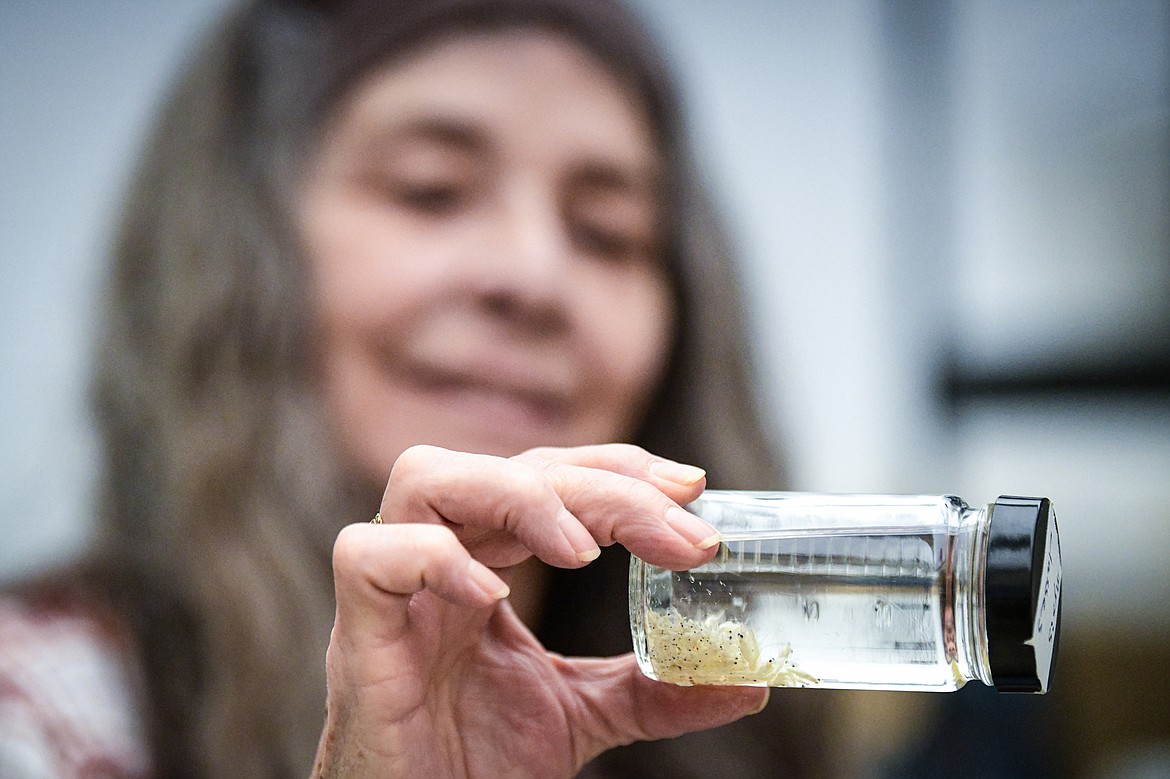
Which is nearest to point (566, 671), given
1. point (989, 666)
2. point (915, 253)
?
point (989, 666)

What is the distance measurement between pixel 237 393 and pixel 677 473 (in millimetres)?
918

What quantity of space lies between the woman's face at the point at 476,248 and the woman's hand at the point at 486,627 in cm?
64

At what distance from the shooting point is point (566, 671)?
0.72 m

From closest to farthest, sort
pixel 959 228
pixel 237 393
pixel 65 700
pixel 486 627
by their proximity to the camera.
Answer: pixel 486 627 → pixel 65 700 → pixel 237 393 → pixel 959 228

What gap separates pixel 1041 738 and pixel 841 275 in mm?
1039

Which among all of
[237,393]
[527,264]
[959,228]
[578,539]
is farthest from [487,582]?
[959,228]

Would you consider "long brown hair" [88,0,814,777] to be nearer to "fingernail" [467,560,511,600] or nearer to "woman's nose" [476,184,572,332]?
"woman's nose" [476,184,572,332]

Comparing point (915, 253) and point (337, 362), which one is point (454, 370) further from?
point (915, 253)

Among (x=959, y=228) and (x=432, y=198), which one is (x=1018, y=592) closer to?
(x=432, y=198)

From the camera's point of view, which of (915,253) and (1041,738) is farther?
(915,253)

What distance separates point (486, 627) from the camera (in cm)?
69

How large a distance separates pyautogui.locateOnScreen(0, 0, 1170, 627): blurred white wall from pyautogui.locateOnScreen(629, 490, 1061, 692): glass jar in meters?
1.17

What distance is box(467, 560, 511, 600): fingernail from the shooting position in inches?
21.1

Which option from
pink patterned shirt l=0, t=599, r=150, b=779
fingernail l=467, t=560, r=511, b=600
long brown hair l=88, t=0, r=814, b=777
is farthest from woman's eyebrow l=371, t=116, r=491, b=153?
fingernail l=467, t=560, r=511, b=600
